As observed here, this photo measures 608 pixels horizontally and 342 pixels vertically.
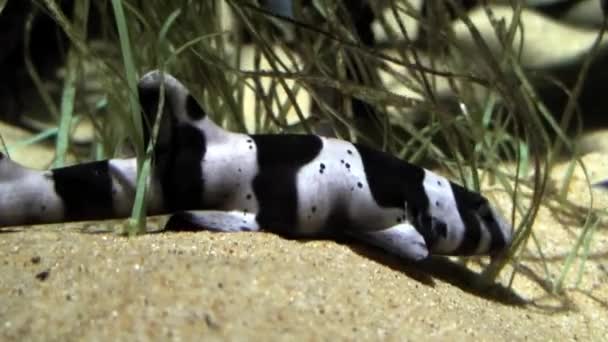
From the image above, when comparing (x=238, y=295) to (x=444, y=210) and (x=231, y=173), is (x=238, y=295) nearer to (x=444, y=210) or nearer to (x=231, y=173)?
(x=231, y=173)

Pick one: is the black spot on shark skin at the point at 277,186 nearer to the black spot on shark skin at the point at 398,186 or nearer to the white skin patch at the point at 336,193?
the white skin patch at the point at 336,193

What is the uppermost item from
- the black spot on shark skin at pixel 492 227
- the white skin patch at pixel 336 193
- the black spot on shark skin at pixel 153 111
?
the black spot on shark skin at pixel 153 111

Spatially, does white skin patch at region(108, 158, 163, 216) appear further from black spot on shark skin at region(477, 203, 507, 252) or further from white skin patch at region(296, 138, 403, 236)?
black spot on shark skin at region(477, 203, 507, 252)

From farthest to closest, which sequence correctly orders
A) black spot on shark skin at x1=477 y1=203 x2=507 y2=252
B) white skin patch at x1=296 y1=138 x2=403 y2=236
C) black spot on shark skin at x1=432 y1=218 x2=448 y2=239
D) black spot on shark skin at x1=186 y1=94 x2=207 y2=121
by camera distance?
black spot on shark skin at x1=477 y1=203 x2=507 y2=252 → black spot on shark skin at x1=432 y1=218 x2=448 y2=239 → white skin patch at x1=296 y1=138 x2=403 y2=236 → black spot on shark skin at x1=186 y1=94 x2=207 y2=121

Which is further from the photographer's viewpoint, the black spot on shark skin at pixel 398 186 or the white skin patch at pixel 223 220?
the black spot on shark skin at pixel 398 186

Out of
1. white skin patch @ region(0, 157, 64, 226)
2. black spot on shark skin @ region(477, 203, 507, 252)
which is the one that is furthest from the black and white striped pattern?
black spot on shark skin @ region(477, 203, 507, 252)

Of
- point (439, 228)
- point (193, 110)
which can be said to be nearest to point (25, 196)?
point (193, 110)

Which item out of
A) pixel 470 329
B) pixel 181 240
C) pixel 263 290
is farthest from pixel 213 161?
pixel 470 329

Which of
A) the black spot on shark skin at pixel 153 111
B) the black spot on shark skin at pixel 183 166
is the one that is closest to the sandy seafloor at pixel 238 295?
the black spot on shark skin at pixel 183 166
